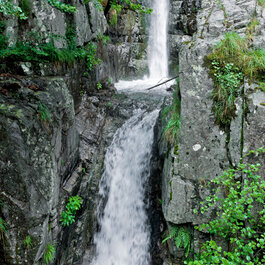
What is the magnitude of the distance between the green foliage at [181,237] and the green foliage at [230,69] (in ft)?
7.75

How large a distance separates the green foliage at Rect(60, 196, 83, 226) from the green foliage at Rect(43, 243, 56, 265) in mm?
581

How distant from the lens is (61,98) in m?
4.74

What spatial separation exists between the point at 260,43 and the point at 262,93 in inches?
51.3

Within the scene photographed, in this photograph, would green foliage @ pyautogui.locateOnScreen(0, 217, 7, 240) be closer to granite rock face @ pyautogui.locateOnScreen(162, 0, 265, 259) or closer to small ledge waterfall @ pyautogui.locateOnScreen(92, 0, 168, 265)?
small ledge waterfall @ pyautogui.locateOnScreen(92, 0, 168, 265)

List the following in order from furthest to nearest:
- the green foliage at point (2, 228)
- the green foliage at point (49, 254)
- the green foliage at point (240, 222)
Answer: the green foliage at point (49, 254) → the green foliage at point (2, 228) → the green foliage at point (240, 222)

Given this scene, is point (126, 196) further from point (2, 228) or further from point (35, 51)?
point (35, 51)

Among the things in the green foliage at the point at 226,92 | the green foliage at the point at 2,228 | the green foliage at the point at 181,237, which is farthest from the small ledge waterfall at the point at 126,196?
the green foliage at the point at 2,228

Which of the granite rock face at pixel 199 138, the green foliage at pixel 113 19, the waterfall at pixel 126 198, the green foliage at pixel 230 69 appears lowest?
the waterfall at pixel 126 198

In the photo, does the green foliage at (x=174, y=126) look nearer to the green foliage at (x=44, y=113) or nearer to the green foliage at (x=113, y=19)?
the green foliage at (x=44, y=113)

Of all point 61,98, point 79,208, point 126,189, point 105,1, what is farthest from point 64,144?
point 105,1

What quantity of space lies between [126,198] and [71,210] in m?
1.63

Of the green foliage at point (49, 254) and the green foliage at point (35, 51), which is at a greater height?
the green foliage at point (35, 51)

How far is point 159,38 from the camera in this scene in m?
15.0

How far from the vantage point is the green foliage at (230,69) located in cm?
429
